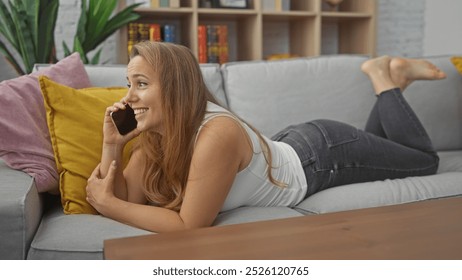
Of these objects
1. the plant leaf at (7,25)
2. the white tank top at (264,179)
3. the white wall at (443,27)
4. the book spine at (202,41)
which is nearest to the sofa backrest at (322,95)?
the white tank top at (264,179)

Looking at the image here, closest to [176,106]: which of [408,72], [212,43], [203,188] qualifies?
[203,188]

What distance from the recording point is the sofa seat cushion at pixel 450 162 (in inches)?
79.9

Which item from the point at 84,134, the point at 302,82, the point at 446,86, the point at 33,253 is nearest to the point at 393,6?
the point at 446,86

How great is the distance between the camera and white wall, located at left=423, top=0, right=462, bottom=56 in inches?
157

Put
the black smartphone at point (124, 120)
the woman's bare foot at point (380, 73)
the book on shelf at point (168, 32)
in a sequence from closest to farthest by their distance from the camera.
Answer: the black smartphone at point (124, 120) < the woman's bare foot at point (380, 73) < the book on shelf at point (168, 32)

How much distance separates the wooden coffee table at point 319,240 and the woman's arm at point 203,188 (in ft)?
0.99

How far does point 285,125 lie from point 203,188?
2.86 feet

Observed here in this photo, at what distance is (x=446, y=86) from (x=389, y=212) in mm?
1455

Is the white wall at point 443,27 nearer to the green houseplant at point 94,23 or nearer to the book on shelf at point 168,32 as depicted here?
the book on shelf at point 168,32

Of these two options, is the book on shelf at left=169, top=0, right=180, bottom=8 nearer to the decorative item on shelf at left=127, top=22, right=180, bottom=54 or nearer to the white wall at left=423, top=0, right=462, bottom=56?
the decorative item on shelf at left=127, top=22, right=180, bottom=54

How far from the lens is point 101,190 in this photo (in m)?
1.41

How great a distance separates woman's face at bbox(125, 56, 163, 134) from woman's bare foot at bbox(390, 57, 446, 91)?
104 cm

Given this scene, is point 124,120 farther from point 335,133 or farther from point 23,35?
point 23,35
